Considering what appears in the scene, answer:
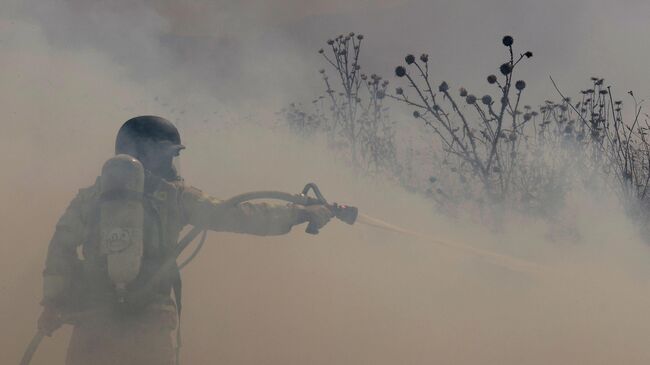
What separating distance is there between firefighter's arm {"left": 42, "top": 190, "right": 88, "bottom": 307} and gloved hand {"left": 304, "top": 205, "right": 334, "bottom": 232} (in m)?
1.11

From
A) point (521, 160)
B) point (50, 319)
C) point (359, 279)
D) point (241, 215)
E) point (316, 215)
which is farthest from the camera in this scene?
point (521, 160)

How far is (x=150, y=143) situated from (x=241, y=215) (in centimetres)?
57

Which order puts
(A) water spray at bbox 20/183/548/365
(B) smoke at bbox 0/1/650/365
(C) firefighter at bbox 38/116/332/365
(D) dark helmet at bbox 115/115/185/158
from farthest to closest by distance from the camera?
(B) smoke at bbox 0/1/650/365 < (D) dark helmet at bbox 115/115/185/158 < (A) water spray at bbox 20/183/548/365 < (C) firefighter at bbox 38/116/332/365

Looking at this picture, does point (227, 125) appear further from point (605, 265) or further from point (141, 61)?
point (605, 265)

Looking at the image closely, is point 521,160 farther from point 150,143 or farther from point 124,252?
point 124,252

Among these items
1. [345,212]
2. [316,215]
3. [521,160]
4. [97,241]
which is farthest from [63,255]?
[521,160]

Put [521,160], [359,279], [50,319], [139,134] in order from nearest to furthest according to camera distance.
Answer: [50,319]
[139,134]
[359,279]
[521,160]

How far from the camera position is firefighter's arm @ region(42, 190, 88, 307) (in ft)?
9.75

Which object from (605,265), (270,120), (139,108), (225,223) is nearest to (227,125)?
(270,120)

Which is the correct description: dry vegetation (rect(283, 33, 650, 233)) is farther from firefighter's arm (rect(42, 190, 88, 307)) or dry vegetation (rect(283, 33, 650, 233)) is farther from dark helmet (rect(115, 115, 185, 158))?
firefighter's arm (rect(42, 190, 88, 307))

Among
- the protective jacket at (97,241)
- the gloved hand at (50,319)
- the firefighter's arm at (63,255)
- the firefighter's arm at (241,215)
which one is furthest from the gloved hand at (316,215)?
the gloved hand at (50,319)

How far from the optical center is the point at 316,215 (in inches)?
138

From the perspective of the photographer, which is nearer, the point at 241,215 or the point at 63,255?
the point at 63,255

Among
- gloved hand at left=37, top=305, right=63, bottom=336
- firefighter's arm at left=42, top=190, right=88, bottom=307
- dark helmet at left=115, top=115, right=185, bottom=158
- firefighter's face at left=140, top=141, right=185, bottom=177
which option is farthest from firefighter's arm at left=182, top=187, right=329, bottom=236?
gloved hand at left=37, top=305, right=63, bottom=336
